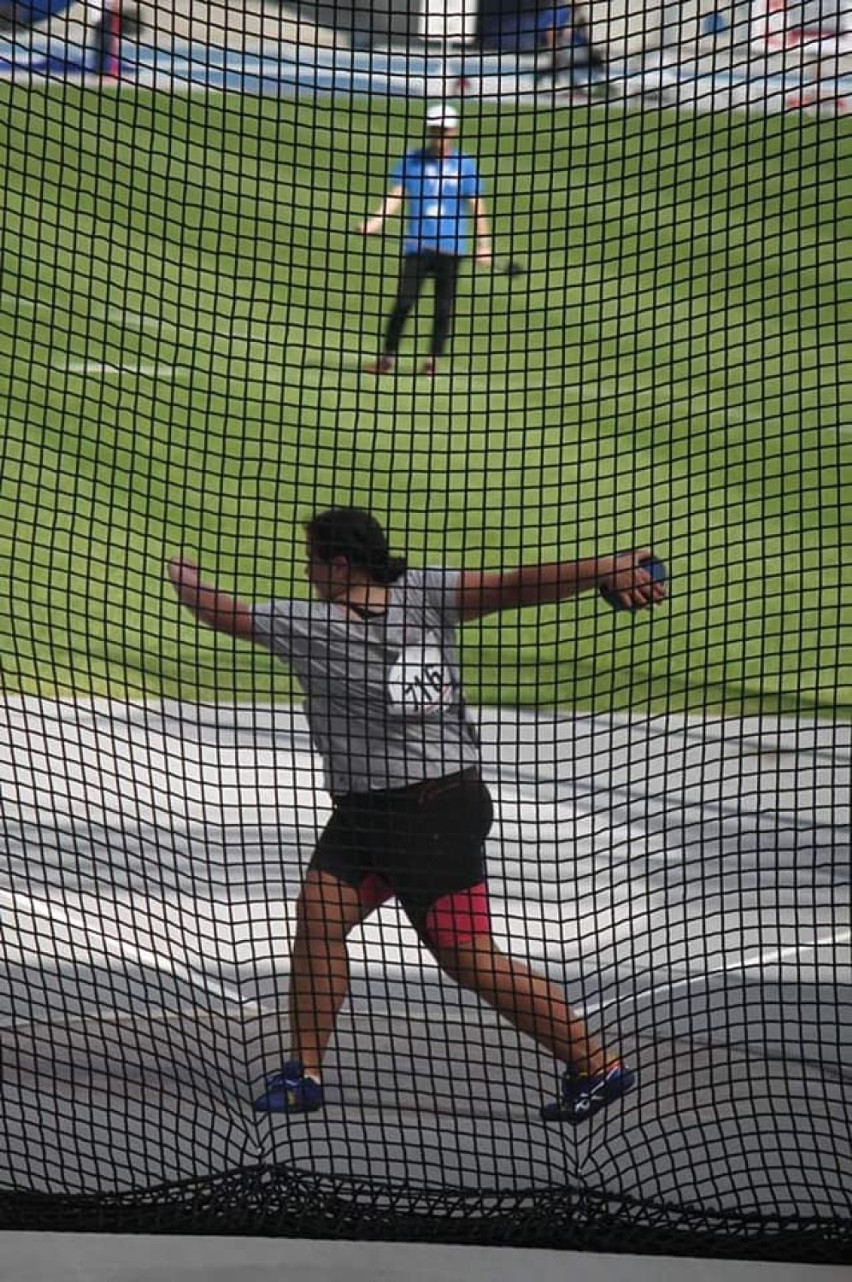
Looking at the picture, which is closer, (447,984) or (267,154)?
(447,984)

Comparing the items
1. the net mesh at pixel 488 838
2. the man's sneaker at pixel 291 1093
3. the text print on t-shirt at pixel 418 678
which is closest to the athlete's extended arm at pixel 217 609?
the net mesh at pixel 488 838

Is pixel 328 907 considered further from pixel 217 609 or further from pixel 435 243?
pixel 435 243

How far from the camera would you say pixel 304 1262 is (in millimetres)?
3486

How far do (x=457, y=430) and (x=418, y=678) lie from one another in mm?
5288

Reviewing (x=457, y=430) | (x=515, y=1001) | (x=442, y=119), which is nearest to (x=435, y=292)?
(x=457, y=430)

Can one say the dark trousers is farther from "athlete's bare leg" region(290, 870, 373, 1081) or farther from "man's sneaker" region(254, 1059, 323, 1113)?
"man's sneaker" region(254, 1059, 323, 1113)

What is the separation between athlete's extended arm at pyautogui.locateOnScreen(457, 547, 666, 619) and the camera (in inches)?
148

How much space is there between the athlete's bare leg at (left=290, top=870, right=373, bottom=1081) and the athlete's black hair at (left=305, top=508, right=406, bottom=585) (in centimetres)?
72

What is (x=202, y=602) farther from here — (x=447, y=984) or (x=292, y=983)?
(x=447, y=984)

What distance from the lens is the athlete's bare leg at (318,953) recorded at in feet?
13.3

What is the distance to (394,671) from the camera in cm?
404

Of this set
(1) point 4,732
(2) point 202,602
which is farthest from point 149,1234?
(1) point 4,732

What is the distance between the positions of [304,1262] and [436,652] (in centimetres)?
137

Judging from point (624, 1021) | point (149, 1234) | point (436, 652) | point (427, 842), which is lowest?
point (624, 1021)
